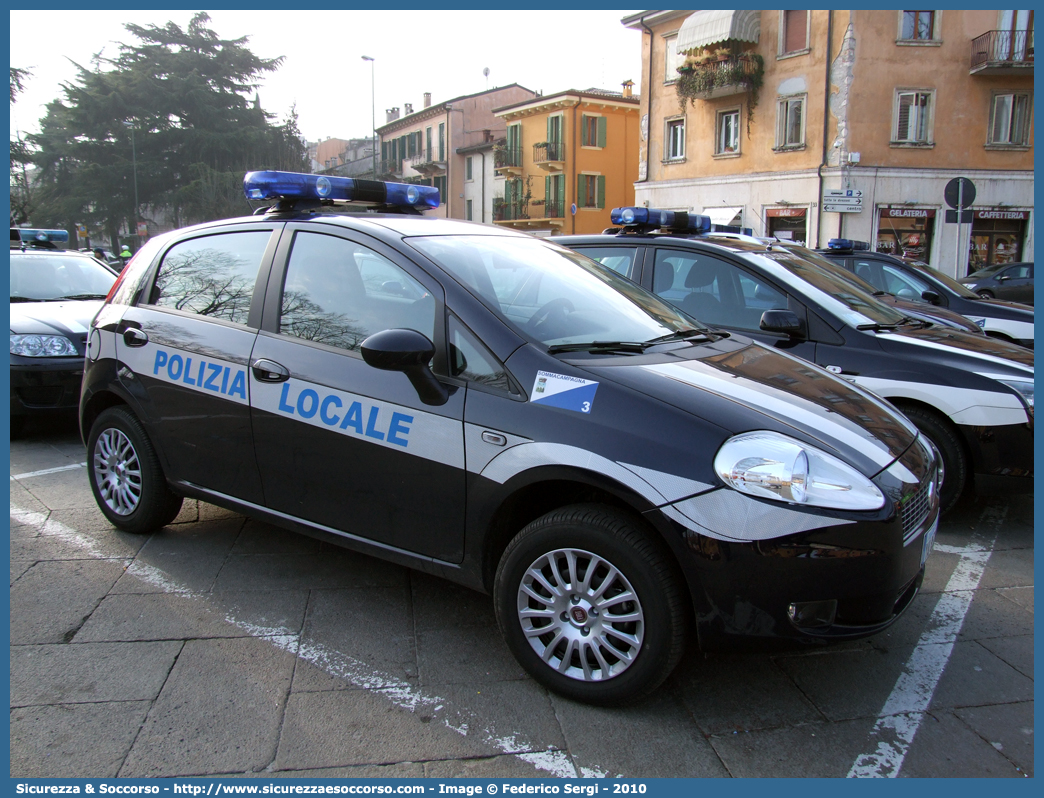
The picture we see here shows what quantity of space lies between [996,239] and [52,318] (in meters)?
27.0

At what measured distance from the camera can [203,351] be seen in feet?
12.0

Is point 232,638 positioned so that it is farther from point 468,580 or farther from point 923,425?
point 923,425

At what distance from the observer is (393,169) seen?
2382 inches

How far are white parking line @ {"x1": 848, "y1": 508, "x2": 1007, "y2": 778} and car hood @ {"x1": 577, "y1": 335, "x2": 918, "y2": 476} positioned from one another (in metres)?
0.86

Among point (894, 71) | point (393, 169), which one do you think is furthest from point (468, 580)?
point (393, 169)

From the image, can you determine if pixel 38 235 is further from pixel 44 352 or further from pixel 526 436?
pixel 526 436

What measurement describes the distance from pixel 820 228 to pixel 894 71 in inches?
205

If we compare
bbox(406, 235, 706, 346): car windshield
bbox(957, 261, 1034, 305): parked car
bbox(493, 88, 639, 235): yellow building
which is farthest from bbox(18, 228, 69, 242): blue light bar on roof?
bbox(493, 88, 639, 235): yellow building

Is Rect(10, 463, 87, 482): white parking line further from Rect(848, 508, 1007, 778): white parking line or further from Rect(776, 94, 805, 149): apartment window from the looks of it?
Rect(776, 94, 805, 149): apartment window

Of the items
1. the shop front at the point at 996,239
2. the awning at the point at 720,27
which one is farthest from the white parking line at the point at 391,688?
the awning at the point at 720,27

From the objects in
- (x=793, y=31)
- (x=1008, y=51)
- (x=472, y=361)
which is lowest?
(x=472, y=361)

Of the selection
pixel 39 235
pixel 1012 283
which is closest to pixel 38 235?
pixel 39 235

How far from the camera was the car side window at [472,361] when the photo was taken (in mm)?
2822

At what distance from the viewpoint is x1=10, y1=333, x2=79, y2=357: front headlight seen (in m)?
6.37
